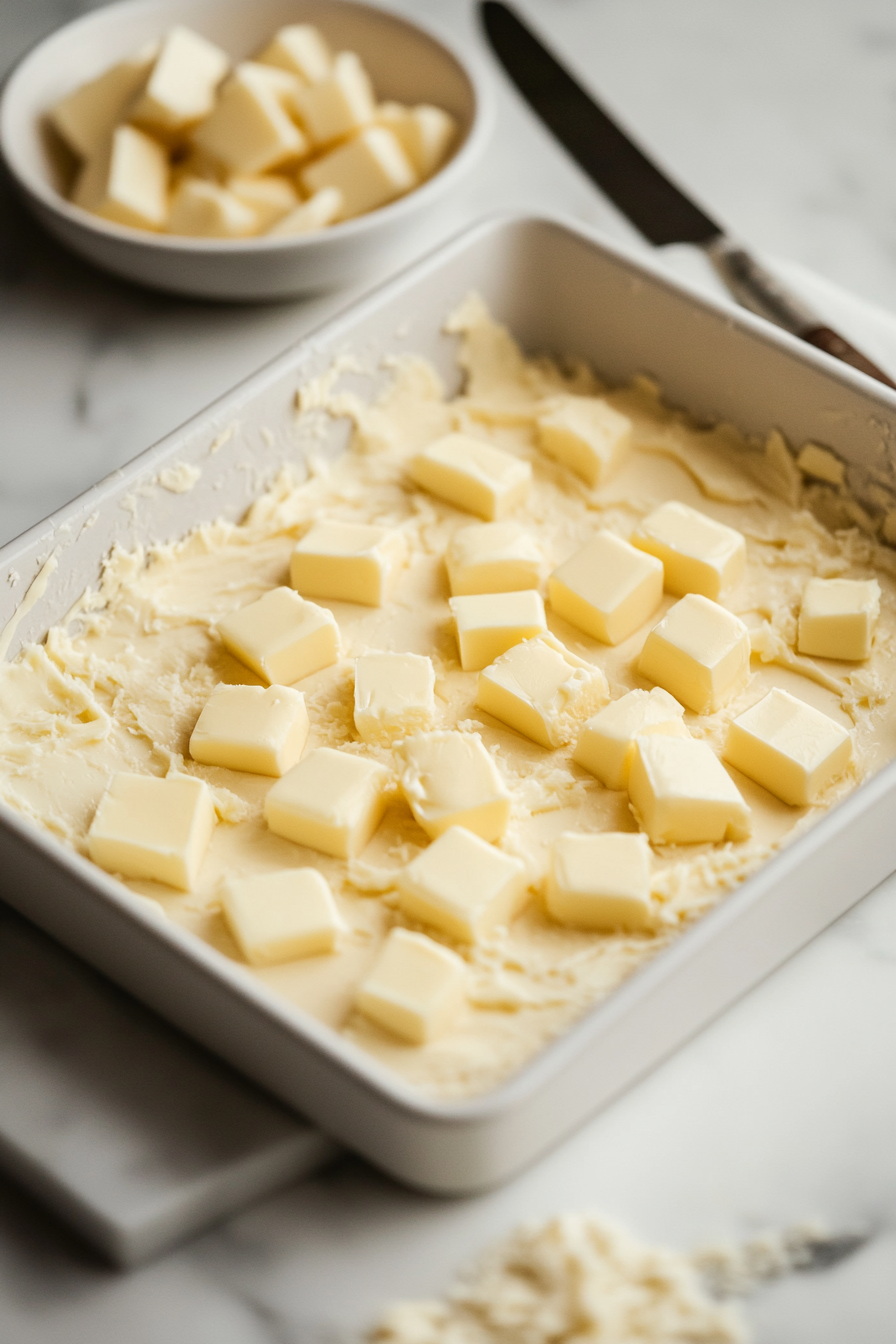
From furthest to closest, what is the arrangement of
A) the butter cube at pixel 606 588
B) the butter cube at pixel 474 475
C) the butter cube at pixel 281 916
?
the butter cube at pixel 474 475
the butter cube at pixel 606 588
the butter cube at pixel 281 916

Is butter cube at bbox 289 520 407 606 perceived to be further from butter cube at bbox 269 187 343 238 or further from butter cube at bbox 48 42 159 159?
butter cube at bbox 48 42 159 159

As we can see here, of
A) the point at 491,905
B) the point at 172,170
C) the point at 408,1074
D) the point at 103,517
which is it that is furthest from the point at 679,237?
the point at 408,1074

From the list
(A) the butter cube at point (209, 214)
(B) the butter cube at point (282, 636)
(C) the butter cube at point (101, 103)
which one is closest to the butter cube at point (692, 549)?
(B) the butter cube at point (282, 636)

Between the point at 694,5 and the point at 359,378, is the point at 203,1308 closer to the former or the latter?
the point at 359,378

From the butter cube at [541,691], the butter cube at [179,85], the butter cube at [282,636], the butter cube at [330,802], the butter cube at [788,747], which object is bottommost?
the butter cube at [282,636]

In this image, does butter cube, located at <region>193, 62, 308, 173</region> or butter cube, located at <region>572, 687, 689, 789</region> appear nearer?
butter cube, located at <region>572, 687, 689, 789</region>

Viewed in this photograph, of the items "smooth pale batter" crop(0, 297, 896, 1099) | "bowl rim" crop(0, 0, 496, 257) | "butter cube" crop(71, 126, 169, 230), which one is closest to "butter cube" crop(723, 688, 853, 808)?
"smooth pale batter" crop(0, 297, 896, 1099)

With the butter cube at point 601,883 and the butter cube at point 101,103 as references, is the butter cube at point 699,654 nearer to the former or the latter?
the butter cube at point 601,883
